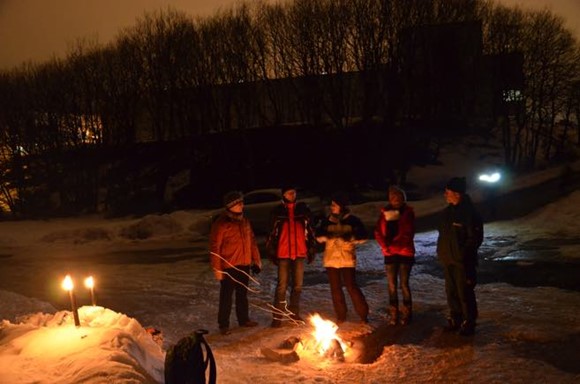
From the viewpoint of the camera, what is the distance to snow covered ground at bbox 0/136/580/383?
4980 mm

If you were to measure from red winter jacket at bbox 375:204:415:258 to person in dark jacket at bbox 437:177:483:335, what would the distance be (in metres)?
0.45

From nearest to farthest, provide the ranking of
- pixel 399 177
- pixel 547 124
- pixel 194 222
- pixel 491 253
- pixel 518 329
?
pixel 518 329 < pixel 491 253 < pixel 194 222 < pixel 399 177 < pixel 547 124

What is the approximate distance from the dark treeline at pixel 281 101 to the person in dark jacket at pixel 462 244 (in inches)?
945

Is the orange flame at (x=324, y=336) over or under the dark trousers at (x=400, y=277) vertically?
under

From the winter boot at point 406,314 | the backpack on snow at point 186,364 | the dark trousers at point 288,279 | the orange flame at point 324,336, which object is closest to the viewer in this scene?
the backpack on snow at point 186,364

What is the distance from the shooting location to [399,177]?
3212 centimetres

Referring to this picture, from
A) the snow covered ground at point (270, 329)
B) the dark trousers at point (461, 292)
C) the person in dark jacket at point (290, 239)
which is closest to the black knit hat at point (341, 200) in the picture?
the person in dark jacket at point (290, 239)

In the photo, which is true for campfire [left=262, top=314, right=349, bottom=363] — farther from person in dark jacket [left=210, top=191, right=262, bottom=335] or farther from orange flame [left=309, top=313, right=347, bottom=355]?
person in dark jacket [left=210, top=191, right=262, bottom=335]

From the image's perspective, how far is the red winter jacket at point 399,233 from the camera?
7234 millimetres

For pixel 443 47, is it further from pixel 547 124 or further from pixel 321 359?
pixel 321 359

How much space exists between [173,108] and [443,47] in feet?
59.1

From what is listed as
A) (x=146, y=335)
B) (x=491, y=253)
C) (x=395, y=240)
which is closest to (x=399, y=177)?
(x=491, y=253)

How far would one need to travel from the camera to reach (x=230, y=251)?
754 centimetres

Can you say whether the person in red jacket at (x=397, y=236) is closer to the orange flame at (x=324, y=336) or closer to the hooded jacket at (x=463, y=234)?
the hooded jacket at (x=463, y=234)
